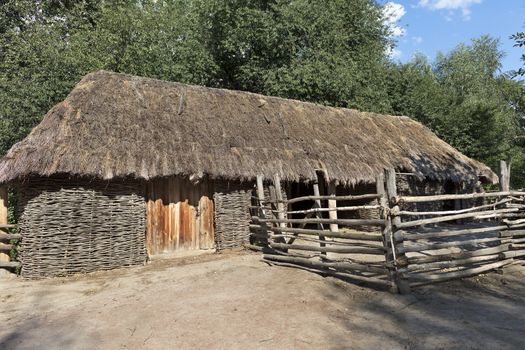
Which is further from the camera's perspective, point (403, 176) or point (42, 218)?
point (403, 176)

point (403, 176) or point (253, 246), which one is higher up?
point (403, 176)

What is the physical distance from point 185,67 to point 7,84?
8.42 metres

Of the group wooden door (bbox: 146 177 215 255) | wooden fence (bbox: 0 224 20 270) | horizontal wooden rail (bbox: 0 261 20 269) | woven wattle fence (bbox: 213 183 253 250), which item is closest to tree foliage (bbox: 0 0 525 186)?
wooden fence (bbox: 0 224 20 270)

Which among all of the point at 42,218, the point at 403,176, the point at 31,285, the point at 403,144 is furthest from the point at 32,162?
the point at 403,144

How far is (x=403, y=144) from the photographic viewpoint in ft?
48.1

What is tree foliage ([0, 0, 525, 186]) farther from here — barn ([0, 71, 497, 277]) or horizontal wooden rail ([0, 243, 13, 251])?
horizontal wooden rail ([0, 243, 13, 251])

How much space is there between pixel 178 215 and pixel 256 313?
15.8ft

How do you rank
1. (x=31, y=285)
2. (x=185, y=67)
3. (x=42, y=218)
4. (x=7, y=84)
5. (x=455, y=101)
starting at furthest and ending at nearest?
(x=455, y=101) < (x=185, y=67) < (x=7, y=84) < (x=42, y=218) < (x=31, y=285)

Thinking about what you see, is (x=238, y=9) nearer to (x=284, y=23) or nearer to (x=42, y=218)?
(x=284, y=23)

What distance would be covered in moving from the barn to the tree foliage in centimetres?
330

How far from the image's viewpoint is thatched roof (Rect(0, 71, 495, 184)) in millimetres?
8172

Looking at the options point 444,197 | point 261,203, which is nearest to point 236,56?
point 261,203

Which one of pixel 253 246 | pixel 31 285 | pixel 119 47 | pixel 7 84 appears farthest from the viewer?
pixel 119 47

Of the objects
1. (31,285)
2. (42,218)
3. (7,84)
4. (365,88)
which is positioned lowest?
(31,285)
